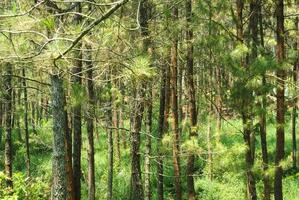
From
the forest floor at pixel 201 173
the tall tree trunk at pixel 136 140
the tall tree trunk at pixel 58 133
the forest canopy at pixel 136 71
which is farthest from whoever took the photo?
the forest floor at pixel 201 173

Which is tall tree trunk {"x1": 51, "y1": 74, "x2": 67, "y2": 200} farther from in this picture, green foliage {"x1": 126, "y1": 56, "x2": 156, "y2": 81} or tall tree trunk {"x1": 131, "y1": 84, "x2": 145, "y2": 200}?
tall tree trunk {"x1": 131, "y1": 84, "x2": 145, "y2": 200}

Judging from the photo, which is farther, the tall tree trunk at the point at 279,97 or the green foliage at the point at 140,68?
the tall tree trunk at the point at 279,97

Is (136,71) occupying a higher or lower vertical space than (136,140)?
higher

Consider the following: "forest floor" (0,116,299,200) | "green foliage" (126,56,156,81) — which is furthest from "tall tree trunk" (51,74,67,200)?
"forest floor" (0,116,299,200)

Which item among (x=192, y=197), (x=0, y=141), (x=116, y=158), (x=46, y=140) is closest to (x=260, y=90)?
(x=192, y=197)

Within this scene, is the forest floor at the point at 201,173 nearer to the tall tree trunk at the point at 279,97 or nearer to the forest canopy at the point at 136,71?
the forest canopy at the point at 136,71

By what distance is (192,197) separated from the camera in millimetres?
10500

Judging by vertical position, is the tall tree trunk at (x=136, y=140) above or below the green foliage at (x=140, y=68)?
below

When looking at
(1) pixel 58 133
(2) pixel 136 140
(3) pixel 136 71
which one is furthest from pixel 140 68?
(2) pixel 136 140

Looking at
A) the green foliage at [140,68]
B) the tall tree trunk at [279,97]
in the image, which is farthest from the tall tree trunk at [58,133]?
the tall tree trunk at [279,97]

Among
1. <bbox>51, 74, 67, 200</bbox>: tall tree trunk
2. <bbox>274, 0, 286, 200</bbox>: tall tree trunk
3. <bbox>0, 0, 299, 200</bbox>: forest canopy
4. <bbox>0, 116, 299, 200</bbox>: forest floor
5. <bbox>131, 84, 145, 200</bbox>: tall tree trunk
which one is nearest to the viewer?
<bbox>0, 0, 299, 200</bbox>: forest canopy

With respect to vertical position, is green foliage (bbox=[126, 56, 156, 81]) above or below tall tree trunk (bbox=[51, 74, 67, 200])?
above

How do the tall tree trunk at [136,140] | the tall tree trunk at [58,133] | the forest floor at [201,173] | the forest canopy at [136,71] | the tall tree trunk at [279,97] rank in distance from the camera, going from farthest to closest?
the forest floor at [201,173]
the tall tree trunk at [279,97]
the tall tree trunk at [136,140]
the tall tree trunk at [58,133]
the forest canopy at [136,71]

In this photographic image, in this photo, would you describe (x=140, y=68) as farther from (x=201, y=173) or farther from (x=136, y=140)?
(x=201, y=173)
